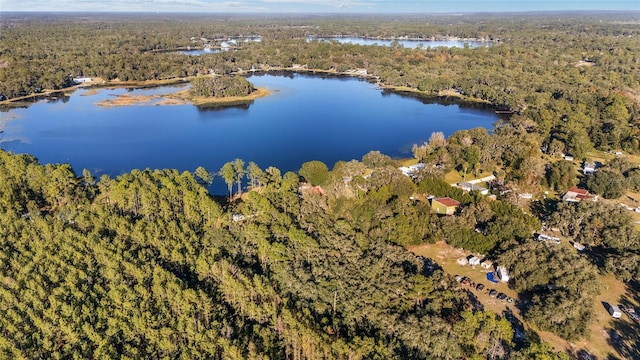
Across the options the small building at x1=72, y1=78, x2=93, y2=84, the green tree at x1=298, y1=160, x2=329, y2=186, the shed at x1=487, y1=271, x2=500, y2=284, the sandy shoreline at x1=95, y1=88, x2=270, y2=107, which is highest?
the small building at x1=72, y1=78, x2=93, y2=84

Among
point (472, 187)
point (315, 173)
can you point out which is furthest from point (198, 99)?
point (472, 187)

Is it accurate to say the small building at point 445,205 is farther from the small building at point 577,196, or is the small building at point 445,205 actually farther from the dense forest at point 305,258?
the small building at point 577,196

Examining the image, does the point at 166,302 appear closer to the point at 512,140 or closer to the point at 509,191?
the point at 509,191

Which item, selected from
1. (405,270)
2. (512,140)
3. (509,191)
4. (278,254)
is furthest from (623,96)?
(278,254)

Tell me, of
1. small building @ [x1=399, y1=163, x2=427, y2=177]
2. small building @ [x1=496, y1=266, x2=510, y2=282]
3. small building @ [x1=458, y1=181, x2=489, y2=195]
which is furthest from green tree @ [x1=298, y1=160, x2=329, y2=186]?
small building @ [x1=496, y1=266, x2=510, y2=282]

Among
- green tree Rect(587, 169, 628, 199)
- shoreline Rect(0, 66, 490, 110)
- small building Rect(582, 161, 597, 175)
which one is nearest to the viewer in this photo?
green tree Rect(587, 169, 628, 199)

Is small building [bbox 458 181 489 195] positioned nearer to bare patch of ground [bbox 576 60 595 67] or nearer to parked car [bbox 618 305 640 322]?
parked car [bbox 618 305 640 322]
